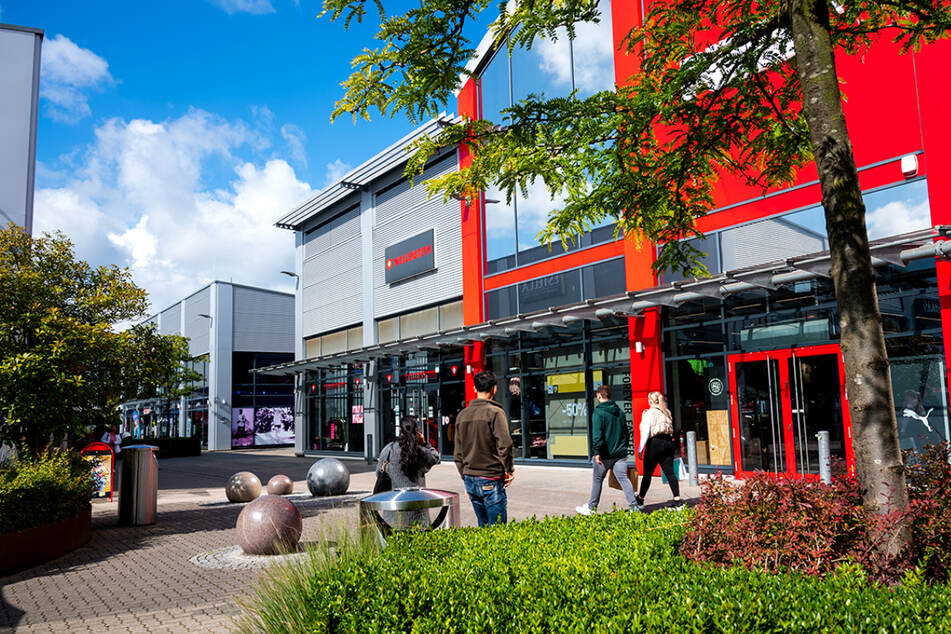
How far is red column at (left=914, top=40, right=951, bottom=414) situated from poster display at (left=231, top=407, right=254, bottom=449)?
1598 inches

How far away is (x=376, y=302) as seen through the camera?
28.4 metres

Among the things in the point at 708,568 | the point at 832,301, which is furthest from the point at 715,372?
the point at 708,568

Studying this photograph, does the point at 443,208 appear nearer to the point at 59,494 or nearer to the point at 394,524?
the point at 59,494

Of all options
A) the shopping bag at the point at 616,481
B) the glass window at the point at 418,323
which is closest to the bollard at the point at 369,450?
the glass window at the point at 418,323

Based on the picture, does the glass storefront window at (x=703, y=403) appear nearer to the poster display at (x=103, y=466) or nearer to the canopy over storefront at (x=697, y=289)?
the canopy over storefront at (x=697, y=289)

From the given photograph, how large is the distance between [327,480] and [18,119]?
1079cm

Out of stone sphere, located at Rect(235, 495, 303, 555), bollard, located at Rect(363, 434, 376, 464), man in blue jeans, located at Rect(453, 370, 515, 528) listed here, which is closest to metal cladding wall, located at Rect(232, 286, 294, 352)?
bollard, located at Rect(363, 434, 376, 464)

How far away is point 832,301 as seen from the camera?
1330cm

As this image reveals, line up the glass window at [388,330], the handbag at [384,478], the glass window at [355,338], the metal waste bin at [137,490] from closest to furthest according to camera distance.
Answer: the handbag at [384,478] < the metal waste bin at [137,490] < the glass window at [388,330] < the glass window at [355,338]

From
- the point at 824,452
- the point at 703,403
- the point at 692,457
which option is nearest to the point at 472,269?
the point at 703,403

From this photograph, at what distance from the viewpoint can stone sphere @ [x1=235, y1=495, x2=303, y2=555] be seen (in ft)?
27.9

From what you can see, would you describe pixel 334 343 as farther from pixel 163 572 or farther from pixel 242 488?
pixel 163 572

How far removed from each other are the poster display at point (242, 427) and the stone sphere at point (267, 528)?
38195 millimetres

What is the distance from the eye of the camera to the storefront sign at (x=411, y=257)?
25125mm
